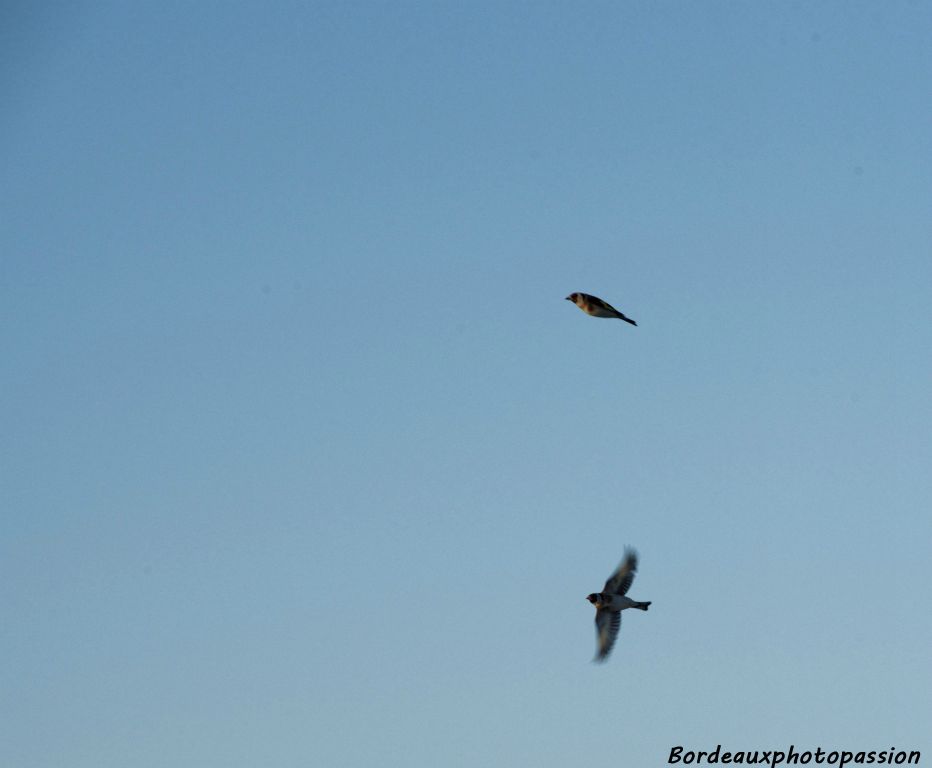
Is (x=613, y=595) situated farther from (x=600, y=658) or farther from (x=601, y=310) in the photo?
(x=601, y=310)

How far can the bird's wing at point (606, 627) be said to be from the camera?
102m

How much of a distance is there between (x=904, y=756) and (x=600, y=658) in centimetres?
1642

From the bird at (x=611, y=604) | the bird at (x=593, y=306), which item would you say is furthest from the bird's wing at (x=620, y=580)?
the bird at (x=593, y=306)

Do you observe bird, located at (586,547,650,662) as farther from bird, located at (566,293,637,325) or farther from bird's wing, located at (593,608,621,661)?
bird, located at (566,293,637,325)

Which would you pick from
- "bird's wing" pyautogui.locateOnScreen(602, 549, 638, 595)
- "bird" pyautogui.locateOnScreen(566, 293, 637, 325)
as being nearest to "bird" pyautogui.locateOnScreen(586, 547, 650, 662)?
"bird's wing" pyautogui.locateOnScreen(602, 549, 638, 595)

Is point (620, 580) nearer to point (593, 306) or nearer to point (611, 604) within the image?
point (611, 604)

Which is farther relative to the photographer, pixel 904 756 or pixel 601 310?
pixel 904 756

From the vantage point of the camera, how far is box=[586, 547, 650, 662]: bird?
335 feet

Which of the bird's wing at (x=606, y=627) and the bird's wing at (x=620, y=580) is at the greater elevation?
the bird's wing at (x=620, y=580)

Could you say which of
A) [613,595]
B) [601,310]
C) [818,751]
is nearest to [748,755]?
[818,751]

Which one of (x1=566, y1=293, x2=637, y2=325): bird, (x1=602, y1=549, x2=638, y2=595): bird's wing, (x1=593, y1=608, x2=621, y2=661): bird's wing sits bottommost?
(x1=593, y1=608, x2=621, y2=661): bird's wing

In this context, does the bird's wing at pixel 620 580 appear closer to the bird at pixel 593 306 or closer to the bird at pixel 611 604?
the bird at pixel 611 604

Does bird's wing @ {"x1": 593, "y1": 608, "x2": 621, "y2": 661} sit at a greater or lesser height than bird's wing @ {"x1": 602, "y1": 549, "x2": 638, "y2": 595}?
lesser

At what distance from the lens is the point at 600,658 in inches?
3979
